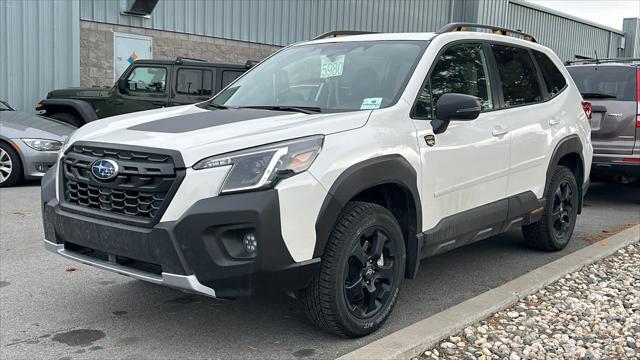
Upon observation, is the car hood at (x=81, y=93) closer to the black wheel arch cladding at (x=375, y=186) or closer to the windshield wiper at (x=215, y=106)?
the windshield wiper at (x=215, y=106)

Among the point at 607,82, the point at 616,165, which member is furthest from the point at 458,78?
the point at 607,82

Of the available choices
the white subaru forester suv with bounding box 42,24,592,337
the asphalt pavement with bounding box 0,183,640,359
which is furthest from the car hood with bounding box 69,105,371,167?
the asphalt pavement with bounding box 0,183,640,359

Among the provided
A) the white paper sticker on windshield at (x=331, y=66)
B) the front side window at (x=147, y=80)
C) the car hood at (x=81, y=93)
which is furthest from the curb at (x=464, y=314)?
the car hood at (x=81, y=93)

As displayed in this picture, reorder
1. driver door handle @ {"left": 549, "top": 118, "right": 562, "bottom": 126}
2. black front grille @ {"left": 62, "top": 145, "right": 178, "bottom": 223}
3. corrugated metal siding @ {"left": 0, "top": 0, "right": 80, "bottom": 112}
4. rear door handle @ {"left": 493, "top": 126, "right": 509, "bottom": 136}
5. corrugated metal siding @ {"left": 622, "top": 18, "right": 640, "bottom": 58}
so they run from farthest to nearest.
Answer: corrugated metal siding @ {"left": 622, "top": 18, "right": 640, "bottom": 58} → corrugated metal siding @ {"left": 0, "top": 0, "right": 80, "bottom": 112} → driver door handle @ {"left": 549, "top": 118, "right": 562, "bottom": 126} → rear door handle @ {"left": 493, "top": 126, "right": 509, "bottom": 136} → black front grille @ {"left": 62, "top": 145, "right": 178, "bottom": 223}

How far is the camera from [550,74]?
5.59m

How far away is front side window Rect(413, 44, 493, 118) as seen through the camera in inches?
159

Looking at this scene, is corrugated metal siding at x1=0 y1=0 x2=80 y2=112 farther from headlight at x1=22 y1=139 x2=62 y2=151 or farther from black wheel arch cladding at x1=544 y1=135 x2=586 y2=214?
black wheel arch cladding at x1=544 y1=135 x2=586 y2=214

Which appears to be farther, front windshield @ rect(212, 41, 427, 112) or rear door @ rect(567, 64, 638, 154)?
rear door @ rect(567, 64, 638, 154)

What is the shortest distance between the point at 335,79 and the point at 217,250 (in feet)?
5.56

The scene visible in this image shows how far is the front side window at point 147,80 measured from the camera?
1034cm

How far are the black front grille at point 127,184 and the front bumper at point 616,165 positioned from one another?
6.48 metres

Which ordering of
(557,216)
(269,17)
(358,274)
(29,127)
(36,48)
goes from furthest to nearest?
1. (269,17)
2. (36,48)
3. (29,127)
4. (557,216)
5. (358,274)

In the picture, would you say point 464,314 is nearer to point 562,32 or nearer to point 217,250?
point 217,250

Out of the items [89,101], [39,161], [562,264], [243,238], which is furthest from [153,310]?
[89,101]
